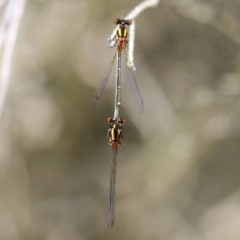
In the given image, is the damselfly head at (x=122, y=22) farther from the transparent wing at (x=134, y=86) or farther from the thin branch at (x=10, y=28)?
the thin branch at (x=10, y=28)

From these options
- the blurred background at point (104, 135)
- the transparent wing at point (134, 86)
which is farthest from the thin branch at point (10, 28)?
the blurred background at point (104, 135)

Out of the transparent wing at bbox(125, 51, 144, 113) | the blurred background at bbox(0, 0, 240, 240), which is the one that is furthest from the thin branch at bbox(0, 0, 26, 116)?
the blurred background at bbox(0, 0, 240, 240)

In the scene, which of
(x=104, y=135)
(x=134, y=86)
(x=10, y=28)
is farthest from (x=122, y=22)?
(x=104, y=135)

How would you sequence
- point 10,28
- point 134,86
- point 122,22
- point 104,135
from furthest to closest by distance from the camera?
point 104,135 → point 10,28 → point 134,86 → point 122,22

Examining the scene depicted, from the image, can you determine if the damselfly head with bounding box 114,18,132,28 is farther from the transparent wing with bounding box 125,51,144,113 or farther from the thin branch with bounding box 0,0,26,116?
the thin branch with bounding box 0,0,26,116

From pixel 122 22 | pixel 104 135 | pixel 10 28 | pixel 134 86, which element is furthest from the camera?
pixel 104 135

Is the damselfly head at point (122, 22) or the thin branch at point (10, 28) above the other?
the thin branch at point (10, 28)

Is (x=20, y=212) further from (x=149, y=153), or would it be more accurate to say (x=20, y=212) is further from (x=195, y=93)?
(x=195, y=93)

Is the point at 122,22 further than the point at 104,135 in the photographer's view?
No

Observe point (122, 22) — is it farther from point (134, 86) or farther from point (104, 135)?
point (104, 135)
